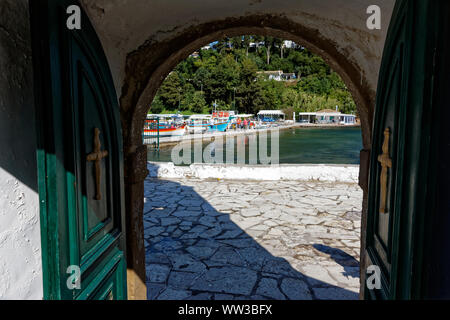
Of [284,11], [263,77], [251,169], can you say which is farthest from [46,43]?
[263,77]

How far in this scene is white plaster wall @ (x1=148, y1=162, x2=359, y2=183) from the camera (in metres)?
8.44

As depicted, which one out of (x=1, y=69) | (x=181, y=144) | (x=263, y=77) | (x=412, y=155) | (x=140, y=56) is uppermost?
(x=263, y=77)

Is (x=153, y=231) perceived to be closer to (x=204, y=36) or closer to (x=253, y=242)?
(x=253, y=242)

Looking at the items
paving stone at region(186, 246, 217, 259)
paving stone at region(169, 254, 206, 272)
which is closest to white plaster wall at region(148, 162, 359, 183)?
paving stone at region(186, 246, 217, 259)

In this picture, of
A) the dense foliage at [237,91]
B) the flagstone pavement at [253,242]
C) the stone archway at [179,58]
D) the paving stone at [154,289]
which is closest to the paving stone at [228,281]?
the flagstone pavement at [253,242]

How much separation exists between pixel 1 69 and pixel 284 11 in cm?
184

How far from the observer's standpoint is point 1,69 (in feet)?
4.53

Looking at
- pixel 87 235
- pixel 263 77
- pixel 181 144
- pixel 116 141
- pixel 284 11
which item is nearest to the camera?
pixel 87 235

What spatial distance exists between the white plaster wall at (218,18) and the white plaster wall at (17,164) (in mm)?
779

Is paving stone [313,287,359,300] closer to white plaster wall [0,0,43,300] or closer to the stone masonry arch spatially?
the stone masonry arch

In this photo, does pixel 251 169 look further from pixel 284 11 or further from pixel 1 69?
pixel 1 69

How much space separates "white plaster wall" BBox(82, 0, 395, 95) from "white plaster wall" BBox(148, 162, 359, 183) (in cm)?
635

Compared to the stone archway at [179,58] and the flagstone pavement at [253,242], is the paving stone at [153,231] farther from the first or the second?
the stone archway at [179,58]

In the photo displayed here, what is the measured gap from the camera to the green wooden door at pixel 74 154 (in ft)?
4.23
